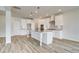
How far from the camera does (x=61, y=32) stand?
26.8ft

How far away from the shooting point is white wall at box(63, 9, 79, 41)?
667 cm

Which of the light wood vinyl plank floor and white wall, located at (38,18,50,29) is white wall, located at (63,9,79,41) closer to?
the light wood vinyl plank floor

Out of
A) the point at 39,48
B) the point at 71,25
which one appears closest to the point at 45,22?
the point at 71,25

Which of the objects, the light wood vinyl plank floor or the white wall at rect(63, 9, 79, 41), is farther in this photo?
the white wall at rect(63, 9, 79, 41)

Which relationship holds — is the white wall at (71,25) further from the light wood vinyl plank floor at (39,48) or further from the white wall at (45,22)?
the white wall at (45,22)

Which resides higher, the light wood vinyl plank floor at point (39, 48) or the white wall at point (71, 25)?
the white wall at point (71, 25)

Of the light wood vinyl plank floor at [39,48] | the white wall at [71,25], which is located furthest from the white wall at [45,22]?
the light wood vinyl plank floor at [39,48]

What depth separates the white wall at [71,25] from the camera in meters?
6.67

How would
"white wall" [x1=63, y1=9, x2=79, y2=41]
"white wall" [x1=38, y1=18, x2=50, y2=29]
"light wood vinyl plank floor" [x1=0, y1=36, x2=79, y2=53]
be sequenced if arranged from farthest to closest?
"white wall" [x1=38, y1=18, x2=50, y2=29], "white wall" [x1=63, y1=9, x2=79, y2=41], "light wood vinyl plank floor" [x1=0, y1=36, x2=79, y2=53]

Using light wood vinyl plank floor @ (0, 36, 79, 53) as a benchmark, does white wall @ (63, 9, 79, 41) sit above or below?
above

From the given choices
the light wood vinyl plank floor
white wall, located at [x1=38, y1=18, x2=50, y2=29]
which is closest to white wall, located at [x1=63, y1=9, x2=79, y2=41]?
the light wood vinyl plank floor

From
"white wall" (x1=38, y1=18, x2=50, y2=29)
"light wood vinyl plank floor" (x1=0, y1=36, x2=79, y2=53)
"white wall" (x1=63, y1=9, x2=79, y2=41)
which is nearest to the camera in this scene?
"light wood vinyl plank floor" (x1=0, y1=36, x2=79, y2=53)

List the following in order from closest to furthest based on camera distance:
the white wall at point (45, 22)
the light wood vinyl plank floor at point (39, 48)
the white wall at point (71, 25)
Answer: the light wood vinyl plank floor at point (39, 48) → the white wall at point (71, 25) → the white wall at point (45, 22)
